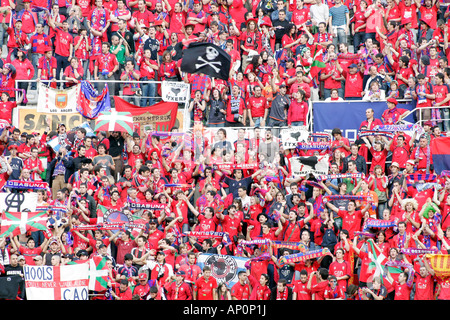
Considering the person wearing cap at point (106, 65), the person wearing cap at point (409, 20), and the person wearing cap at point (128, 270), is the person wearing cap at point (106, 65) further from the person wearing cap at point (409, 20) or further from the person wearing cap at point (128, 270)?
the person wearing cap at point (409, 20)

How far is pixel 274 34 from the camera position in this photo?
25188mm

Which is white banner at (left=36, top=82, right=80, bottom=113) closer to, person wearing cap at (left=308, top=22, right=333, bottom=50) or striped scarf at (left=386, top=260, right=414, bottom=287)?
person wearing cap at (left=308, top=22, right=333, bottom=50)

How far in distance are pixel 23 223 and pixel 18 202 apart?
737mm

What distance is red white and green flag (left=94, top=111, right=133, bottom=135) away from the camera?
22750 millimetres

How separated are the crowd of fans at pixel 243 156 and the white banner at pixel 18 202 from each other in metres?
0.24

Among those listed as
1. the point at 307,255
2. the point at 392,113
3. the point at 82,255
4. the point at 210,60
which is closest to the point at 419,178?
the point at 392,113

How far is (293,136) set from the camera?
22.4 metres

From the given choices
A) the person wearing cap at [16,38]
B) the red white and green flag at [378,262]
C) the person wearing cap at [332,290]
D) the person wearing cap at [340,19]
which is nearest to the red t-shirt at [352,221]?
the red white and green flag at [378,262]

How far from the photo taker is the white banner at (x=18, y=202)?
19.9 m

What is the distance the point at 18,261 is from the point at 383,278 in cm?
670

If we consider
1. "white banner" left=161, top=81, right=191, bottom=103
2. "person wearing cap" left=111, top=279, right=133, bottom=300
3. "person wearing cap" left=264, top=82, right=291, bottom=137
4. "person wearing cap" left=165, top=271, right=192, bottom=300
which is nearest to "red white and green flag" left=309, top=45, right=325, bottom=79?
"person wearing cap" left=264, top=82, right=291, bottom=137

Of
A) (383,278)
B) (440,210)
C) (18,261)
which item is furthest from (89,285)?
(440,210)

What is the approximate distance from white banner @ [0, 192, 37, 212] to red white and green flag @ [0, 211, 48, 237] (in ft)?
1.29

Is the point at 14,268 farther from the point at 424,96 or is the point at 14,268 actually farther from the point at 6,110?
the point at 424,96
